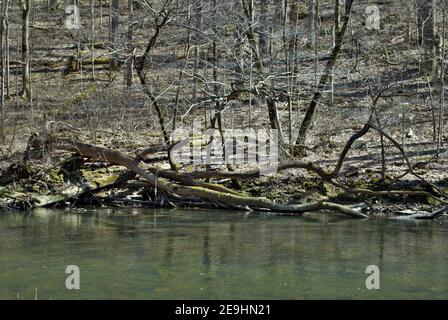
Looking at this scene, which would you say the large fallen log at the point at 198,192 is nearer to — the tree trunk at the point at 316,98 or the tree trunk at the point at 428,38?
the tree trunk at the point at 316,98

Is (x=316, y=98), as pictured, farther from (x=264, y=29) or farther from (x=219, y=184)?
(x=219, y=184)

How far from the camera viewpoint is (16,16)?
41219mm

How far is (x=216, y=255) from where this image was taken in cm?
1266

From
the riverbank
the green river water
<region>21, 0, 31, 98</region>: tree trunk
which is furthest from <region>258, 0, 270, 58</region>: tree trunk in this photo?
<region>21, 0, 31, 98</region>: tree trunk

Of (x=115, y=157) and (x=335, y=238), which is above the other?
(x=115, y=157)

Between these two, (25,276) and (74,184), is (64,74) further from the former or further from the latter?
(25,276)

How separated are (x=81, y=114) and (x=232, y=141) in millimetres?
7213

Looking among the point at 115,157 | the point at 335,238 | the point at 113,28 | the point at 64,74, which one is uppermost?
the point at 113,28

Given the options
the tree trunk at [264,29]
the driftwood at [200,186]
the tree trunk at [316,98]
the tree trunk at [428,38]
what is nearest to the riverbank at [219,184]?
the driftwood at [200,186]

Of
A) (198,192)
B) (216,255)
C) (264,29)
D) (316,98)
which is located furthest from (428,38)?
(216,255)

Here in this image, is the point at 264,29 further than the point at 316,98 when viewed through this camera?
Yes

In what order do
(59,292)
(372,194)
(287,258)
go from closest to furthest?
(59,292)
(287,258)
(372,194)
